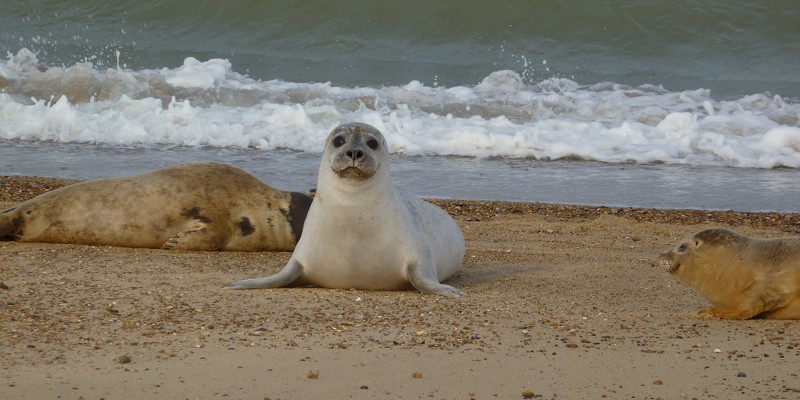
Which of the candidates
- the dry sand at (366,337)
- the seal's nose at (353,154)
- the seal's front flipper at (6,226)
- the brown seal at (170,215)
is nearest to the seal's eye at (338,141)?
the seal's nose at (353,154)

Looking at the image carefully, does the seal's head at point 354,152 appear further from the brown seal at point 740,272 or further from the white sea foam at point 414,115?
the white sea foam at point 414,115

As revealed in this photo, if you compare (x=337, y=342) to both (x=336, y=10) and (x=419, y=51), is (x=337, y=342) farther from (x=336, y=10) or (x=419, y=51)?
(x=336, y=10)

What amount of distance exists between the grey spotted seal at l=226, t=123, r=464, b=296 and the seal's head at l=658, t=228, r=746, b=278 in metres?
1.10

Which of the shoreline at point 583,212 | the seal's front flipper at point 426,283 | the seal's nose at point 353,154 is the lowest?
the seal's front flipper at point 426,283

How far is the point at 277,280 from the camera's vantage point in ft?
19.7

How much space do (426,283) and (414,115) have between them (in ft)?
28.5

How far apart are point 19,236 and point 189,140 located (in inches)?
229

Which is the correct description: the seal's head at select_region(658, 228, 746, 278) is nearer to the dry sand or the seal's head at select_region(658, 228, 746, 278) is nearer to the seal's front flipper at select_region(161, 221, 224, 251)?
the dry sand

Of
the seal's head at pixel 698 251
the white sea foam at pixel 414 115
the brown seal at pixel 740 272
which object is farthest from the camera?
the white sea foam at pixel 414 115

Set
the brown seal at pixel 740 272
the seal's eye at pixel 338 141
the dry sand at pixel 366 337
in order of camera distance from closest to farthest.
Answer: the dry sand at pixel 366 337, the brown seal at pixel 740 272, the seal's eye at pixel 338 141

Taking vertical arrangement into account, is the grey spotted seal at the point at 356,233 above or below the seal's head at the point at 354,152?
below

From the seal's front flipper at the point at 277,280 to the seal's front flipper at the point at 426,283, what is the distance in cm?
58

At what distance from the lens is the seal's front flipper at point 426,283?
233 inches

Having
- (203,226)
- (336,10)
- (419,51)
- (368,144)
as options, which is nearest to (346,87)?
(419,51)
